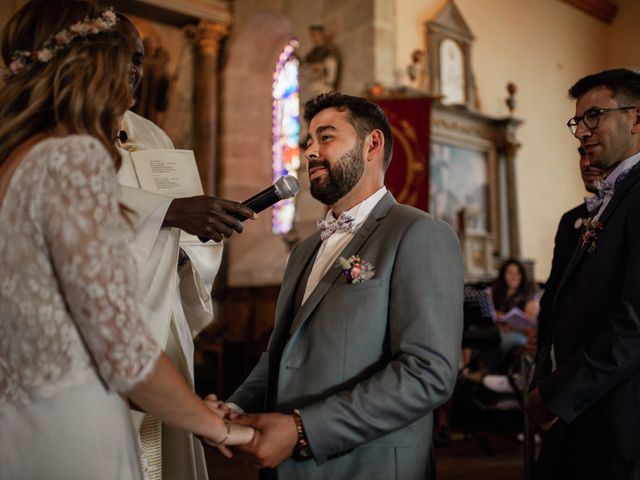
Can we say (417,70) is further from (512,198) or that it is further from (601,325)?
(601,325)

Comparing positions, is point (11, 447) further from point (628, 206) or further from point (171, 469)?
point (628, 206)

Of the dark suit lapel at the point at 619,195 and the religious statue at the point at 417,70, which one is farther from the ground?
the religious statue at the point at 417,70

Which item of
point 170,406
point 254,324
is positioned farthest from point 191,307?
point 254,324

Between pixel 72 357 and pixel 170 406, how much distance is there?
0.22m

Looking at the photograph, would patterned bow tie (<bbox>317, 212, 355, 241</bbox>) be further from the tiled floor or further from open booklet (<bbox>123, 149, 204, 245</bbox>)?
the tiled floor

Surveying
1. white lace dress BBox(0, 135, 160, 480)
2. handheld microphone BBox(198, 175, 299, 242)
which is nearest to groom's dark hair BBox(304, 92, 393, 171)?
A: handheld microphone BBox(198, 175, 299, 242)

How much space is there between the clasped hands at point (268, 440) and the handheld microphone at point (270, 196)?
522mm

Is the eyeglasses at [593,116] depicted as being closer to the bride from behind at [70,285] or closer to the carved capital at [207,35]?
the bride from behind at [70,285]

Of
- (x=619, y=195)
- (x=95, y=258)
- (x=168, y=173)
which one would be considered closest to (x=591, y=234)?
(x=619, y=195)

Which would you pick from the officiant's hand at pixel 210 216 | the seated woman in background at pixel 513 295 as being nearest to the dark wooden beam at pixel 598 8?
the seated woman in background at pixel 513 295

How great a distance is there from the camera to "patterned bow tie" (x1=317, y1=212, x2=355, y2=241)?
6.86 feet

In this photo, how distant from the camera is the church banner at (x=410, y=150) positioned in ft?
23.6

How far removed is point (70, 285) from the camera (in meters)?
1.23

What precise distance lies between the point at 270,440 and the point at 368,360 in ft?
1.12
